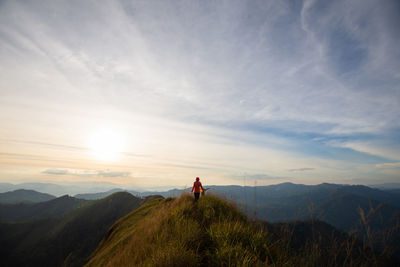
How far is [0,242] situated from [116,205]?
79317 millimetres

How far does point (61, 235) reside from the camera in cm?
13325

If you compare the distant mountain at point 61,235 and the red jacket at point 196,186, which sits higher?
the red jacket at point 196,186

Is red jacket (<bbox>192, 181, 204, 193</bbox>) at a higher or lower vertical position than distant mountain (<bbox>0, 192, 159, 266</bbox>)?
higher

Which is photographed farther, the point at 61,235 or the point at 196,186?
the point at 61,235

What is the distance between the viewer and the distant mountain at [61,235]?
4547 inches

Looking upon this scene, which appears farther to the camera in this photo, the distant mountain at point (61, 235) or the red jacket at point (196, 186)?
the distant mountain at point (61, 235)

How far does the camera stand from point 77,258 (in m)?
110

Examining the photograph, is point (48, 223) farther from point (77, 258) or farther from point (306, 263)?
point (306, 263)

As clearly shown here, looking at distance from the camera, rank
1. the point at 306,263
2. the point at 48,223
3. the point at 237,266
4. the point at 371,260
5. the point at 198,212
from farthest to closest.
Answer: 1. the point at 48,223
2. the point at 198,212
3. the point at 371,260
4. the point at 306,263
5. the point at 237,266

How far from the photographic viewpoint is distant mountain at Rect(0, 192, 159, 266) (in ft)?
379

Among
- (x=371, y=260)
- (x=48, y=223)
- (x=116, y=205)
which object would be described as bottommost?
(x=48, y=223)

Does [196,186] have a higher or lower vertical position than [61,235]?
higher

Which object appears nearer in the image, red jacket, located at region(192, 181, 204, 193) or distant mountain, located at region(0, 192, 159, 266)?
red jacket, located at region(192, 181, 204, 193)

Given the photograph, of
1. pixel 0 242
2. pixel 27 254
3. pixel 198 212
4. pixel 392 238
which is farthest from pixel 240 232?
pixel 0 242
